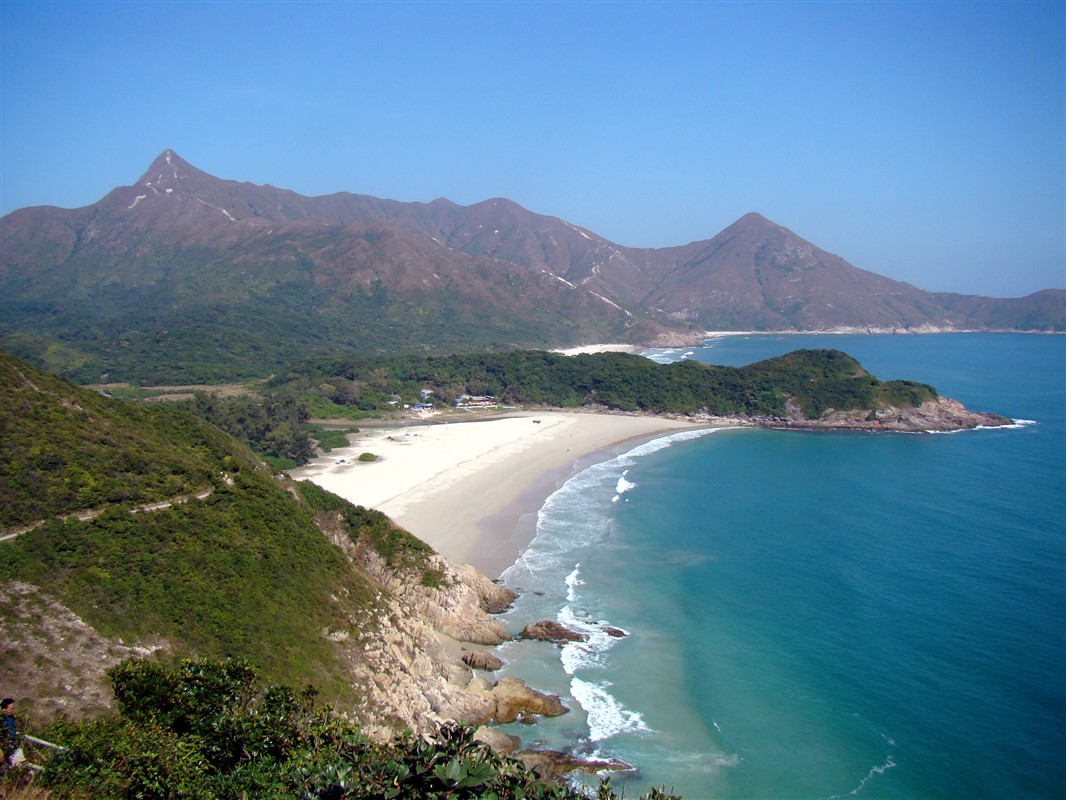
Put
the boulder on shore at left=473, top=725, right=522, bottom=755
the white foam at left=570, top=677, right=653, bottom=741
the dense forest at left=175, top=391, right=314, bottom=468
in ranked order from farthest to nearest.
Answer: the dense forest at left=175, top=391, right=314, bottom=468
the white foam at left=570, top=677, right=653, bottom=741
the boulder on shore at left=473, top=725, right=522, bottom=755

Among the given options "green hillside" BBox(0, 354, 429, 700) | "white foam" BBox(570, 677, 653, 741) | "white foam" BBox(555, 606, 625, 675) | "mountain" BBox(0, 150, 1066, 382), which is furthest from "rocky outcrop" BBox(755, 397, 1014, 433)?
"mountain" BBox(0, 150, 1066, 382)

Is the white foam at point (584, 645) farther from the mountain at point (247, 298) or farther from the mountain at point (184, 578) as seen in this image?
the mountain at point (247, 298)

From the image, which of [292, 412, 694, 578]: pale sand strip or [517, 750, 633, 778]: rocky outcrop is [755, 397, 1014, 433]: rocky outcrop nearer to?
[292, 412, 694, 578]: pale sand strip

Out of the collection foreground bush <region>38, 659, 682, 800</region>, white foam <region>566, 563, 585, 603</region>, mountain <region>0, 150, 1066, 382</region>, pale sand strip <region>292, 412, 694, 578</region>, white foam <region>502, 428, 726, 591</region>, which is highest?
mountain <region>0, 150, 1066, 382</region>

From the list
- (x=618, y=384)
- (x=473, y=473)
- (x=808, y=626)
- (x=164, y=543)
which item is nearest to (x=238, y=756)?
(x=164, y=543)

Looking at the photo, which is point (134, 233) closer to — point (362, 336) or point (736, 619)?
point (362, 336)

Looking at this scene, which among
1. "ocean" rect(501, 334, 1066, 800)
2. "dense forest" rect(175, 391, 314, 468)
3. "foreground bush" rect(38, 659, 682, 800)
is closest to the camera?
"foreground bush" rect(38, 659, 682, 800)

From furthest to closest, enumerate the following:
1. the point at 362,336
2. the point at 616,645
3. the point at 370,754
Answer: the point at 362,336 → the point at 616,645 → the point at 370,754

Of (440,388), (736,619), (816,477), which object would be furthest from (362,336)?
(736,619)
